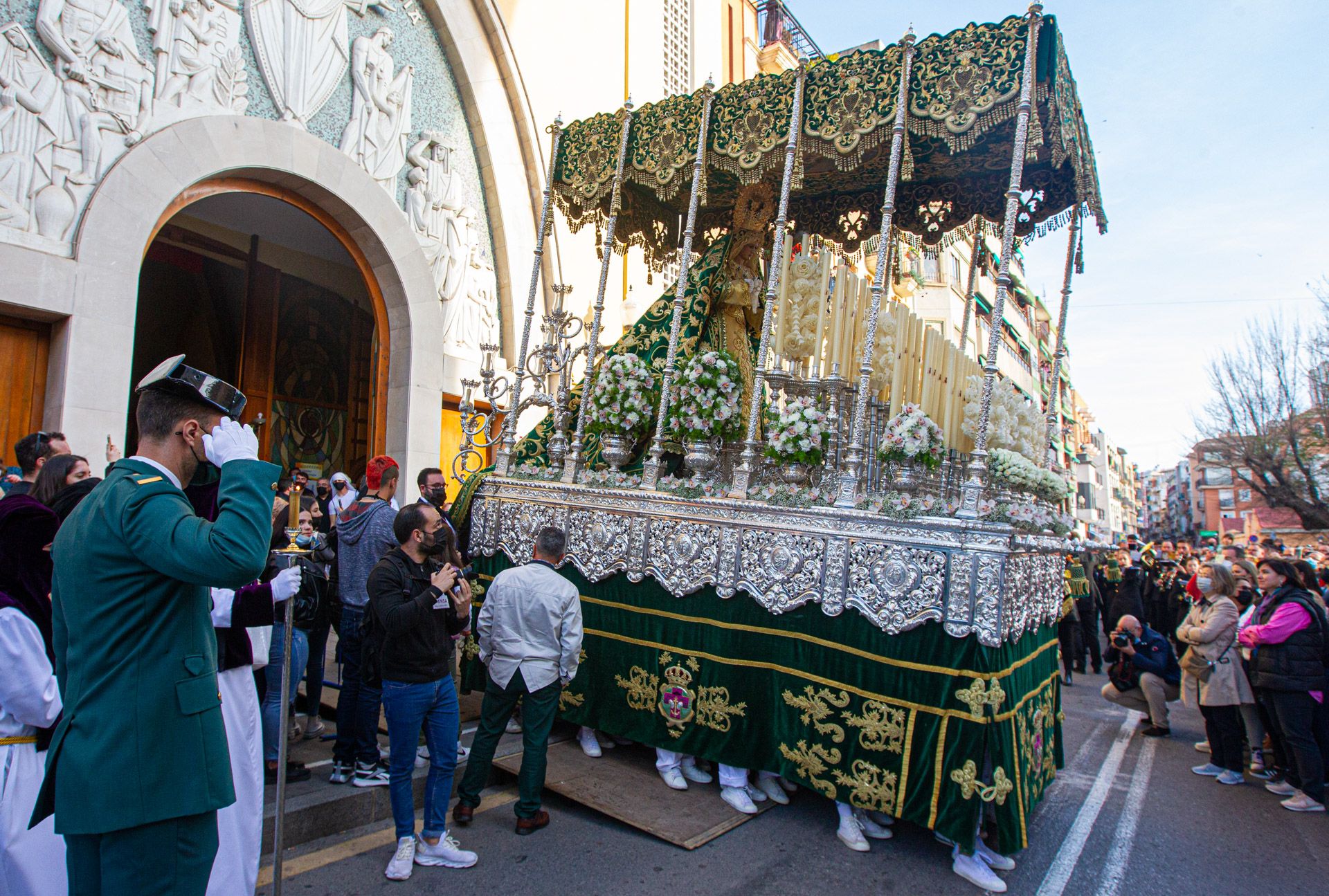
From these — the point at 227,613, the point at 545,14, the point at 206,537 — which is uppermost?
the point at 545,14

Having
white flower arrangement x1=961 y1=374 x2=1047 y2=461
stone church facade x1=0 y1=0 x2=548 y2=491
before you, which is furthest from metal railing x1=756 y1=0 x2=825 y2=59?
white flower arrangement x1=961 y1=374 x2=1047 y2=461

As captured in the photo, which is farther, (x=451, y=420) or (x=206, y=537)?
(x=451, y=420)

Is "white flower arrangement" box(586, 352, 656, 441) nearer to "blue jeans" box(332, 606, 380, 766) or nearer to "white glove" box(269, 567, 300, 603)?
"blue jeans" box(332, 606, 380, 766)

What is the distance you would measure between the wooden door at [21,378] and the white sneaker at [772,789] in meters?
7.71

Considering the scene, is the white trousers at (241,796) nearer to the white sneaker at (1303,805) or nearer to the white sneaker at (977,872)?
the white sneaker at (977,872)

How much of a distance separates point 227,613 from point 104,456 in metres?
6.66

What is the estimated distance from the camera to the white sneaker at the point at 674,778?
5.02 meters

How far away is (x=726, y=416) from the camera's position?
588 cm

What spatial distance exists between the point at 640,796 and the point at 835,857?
1.28 meters

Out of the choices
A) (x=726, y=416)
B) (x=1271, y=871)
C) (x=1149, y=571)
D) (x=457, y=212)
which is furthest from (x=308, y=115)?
(x=1149, y=571)

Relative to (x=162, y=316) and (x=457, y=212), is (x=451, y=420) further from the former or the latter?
(x=162, y=316)

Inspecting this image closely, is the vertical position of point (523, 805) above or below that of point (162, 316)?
below

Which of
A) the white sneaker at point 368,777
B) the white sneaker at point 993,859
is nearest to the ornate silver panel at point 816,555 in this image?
the white sneaker at point 993,859

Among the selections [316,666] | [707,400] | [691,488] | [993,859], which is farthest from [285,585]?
[993,859]
